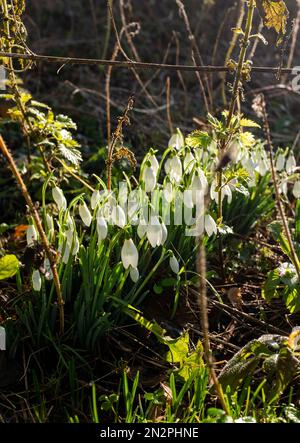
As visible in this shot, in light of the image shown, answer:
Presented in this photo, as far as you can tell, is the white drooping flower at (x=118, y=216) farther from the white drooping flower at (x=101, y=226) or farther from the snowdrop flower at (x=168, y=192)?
the snowdrop flower at (x=168, y=192)

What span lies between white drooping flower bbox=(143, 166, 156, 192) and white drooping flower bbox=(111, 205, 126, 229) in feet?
0.81

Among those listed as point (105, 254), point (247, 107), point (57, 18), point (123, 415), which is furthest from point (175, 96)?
point (123, 415)

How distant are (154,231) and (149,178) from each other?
1.16 ft

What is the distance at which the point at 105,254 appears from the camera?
2.40 metres

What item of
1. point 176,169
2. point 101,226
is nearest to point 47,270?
point 101,226

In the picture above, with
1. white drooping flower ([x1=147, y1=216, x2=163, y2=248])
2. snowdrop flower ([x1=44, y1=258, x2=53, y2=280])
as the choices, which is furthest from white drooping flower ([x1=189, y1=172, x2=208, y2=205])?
snowdrop flower ([x1=44, y1=258, x2=53, y2=280])

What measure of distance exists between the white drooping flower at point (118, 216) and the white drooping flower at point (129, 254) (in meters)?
0.19

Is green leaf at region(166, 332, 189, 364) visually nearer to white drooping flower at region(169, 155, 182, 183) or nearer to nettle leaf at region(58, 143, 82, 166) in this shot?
white drooping flower at region(169, 155, 182, 183)

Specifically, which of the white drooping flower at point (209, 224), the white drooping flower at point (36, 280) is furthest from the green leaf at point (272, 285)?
the white drooping flower at point (36, 280)

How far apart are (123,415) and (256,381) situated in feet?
1.83

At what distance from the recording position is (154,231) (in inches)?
92.6

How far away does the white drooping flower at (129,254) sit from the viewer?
7.32 feet

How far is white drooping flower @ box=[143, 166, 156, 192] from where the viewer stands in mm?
2607
